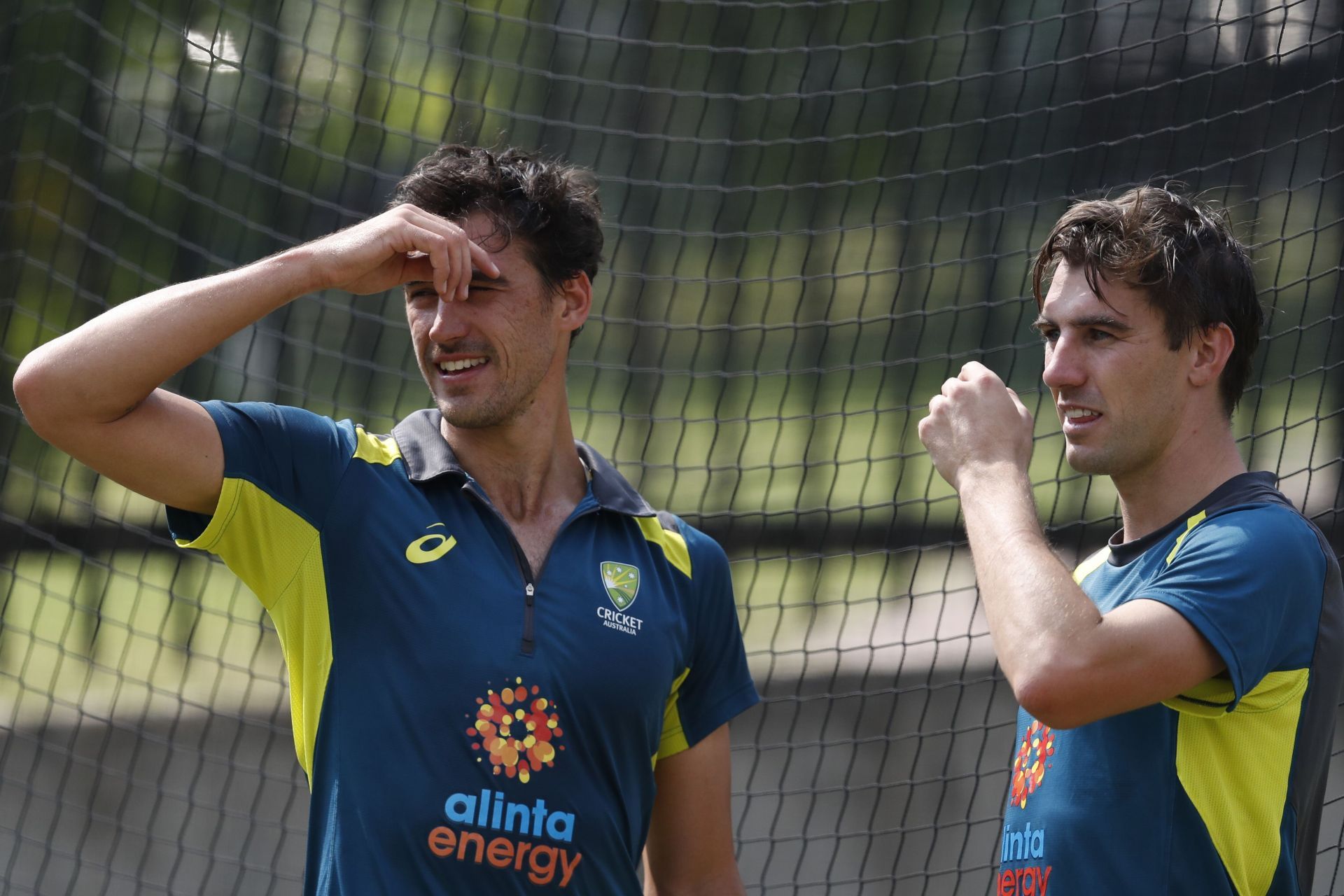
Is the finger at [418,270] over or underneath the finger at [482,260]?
underneath

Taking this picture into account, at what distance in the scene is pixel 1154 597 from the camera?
5.04ft

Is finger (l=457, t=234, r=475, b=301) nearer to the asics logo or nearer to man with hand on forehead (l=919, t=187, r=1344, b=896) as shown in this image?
the asics logo

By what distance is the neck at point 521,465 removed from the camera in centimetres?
183

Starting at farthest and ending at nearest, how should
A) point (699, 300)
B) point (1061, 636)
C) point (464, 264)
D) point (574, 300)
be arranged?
point (699, 300) < point (574, 300) < point (464, 264) < point (1061, 636)

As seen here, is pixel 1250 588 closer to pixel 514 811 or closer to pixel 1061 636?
pixel 1061 636

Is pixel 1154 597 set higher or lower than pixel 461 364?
lower

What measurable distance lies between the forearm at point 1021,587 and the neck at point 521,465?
0.55m

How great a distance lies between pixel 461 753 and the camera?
1601mm

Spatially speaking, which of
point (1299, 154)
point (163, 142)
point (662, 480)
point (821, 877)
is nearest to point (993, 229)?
point (1299, 154)

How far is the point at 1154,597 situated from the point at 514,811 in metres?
0.75

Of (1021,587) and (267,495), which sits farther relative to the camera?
(267,495)

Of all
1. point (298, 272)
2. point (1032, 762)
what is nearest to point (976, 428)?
point (1032, 762)

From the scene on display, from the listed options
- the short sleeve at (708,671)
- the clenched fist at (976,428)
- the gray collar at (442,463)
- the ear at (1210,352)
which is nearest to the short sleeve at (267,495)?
the gray collar at (442,463)

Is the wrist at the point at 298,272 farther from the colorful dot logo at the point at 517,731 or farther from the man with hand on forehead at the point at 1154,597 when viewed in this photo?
the man with hand on forehead at the point at 1154,597
